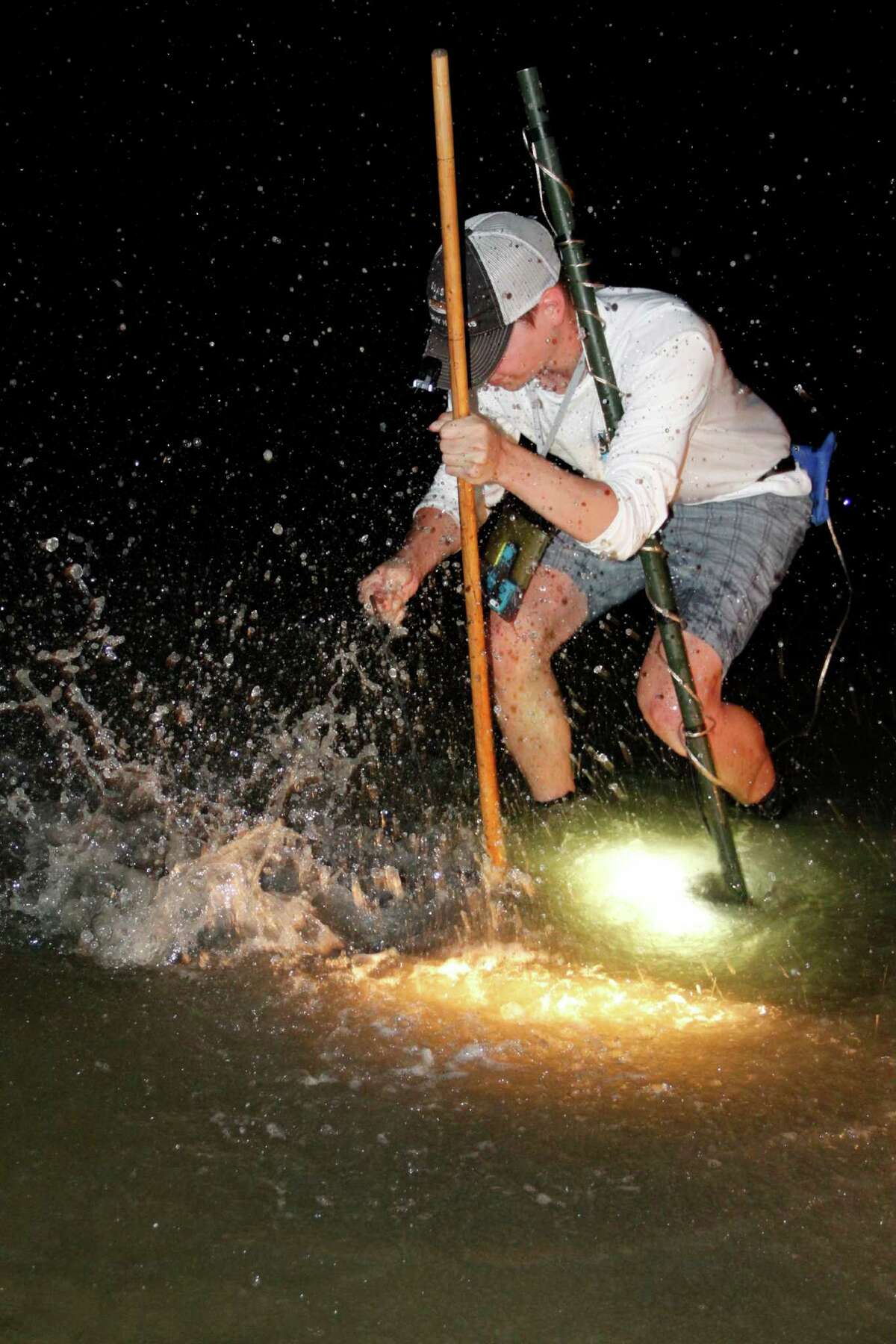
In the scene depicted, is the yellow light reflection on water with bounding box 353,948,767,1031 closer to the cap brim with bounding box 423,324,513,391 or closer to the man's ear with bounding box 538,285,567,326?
the cap brim with bounding box 423,324,513,391

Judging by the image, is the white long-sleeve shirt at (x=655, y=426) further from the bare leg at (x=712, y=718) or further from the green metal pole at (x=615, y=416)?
the bare leg at (x=712, y=718)

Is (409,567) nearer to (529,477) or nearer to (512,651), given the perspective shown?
(512,651)

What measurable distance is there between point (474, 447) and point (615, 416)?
0.41m

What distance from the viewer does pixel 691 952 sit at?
9.77ft

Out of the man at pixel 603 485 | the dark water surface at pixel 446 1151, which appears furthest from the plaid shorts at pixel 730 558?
the dark water surface at pixel 446 1151

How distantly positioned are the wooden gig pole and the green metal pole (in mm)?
245

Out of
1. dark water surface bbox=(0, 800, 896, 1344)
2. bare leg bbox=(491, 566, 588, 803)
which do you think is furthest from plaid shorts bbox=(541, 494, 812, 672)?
dark water surface bbox=(0, 800, 896, 1344)

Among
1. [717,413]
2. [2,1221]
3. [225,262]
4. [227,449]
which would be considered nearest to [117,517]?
[227,449]

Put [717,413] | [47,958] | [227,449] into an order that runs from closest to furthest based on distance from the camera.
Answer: [47,958]
[717,413]
[227,449]

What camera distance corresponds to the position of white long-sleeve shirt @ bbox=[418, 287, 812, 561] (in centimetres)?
288

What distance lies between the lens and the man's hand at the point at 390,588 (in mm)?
3350

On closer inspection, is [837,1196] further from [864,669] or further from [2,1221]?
[864,669]

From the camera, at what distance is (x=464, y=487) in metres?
3.08

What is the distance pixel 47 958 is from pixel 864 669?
416cm
